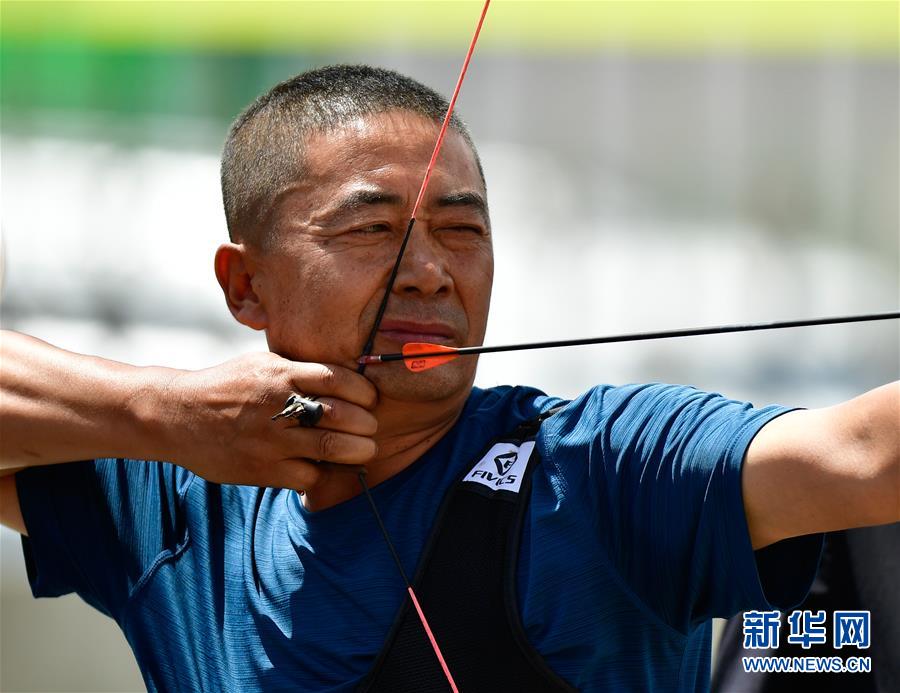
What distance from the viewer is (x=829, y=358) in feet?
13.8

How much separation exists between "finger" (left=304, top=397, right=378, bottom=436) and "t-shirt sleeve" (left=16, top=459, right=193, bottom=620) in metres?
0.40

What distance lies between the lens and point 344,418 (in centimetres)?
149

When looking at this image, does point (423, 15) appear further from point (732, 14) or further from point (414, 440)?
point (414, 440)

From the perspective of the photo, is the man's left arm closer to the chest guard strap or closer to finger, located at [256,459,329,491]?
the chest guard strap

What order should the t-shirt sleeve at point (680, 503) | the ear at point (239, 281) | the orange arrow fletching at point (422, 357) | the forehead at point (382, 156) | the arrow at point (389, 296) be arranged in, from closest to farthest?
1. the t-shirt sleeve at point (680, 503)
2. the arrow at point (389, 296)
3. the orange arrow fletching at point (422, 357)
4. the forehead at point (382, 156)
5. the ear at point (239, 281)

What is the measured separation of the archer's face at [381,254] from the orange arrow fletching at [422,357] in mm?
19

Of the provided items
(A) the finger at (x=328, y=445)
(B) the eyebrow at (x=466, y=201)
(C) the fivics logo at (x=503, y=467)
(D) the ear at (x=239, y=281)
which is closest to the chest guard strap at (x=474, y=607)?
(C) the fivics logo at (x=503, y=467)

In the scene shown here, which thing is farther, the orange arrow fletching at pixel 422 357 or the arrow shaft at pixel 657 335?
the orange arrow fletching at pixel 422 357

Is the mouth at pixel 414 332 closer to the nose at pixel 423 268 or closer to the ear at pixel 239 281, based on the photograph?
the nose at pixel 423 268

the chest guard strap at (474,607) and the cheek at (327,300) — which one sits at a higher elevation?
the cheek at (327,300)

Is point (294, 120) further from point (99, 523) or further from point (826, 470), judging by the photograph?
point (826, 470)

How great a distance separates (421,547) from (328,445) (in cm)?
18

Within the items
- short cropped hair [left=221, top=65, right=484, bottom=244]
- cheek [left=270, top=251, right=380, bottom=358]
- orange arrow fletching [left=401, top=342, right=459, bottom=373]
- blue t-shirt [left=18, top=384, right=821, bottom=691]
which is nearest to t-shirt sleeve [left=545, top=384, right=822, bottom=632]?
blue t-shirt [left=18, top=384, right=821, bottom=691]

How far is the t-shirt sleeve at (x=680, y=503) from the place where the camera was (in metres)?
1.28
